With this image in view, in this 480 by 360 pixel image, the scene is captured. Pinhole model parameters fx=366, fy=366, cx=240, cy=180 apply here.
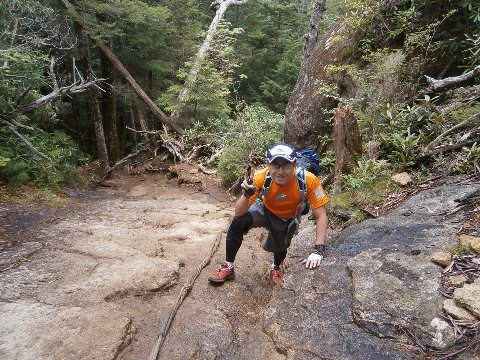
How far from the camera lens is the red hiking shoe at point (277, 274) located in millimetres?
3918

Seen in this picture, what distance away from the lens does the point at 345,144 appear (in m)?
5.57

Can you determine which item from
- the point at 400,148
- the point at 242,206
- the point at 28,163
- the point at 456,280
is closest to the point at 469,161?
the point at 400,148

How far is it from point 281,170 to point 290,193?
1.15 ft

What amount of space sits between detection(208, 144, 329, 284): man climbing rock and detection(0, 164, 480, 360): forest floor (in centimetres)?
44

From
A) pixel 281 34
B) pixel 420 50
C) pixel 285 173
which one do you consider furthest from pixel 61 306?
pixel 281 34

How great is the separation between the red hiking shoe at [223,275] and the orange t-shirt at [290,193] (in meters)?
0.94

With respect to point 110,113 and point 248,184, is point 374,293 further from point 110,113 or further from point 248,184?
point 110,113

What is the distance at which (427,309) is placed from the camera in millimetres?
2646

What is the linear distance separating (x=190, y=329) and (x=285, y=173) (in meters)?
1.60

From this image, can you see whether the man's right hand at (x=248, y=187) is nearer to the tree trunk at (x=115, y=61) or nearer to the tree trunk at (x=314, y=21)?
the tree trunk at (x=314, y=21)

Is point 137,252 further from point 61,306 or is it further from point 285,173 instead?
point 285,173

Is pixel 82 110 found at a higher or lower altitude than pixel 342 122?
lower

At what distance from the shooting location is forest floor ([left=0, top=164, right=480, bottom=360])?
113 inches

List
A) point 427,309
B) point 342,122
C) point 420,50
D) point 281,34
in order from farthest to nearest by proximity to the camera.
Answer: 1. point 281,34
2. point 420,50
3. point 342,122
4. point 427,309
